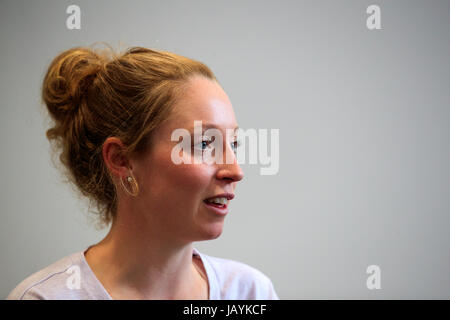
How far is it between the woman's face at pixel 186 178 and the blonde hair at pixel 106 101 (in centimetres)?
4

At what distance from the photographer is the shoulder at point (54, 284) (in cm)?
102

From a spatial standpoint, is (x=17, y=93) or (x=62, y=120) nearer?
(x=62, y=120)

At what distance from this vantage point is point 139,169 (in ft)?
3.44

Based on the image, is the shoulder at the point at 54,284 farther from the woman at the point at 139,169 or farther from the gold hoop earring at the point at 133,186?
the gold hoop earring at the point at 133,186

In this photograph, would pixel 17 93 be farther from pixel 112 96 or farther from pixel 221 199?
pixel 221 199

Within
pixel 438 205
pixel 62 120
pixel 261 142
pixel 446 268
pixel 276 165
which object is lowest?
pixel 446 268

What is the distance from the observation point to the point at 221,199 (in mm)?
1029

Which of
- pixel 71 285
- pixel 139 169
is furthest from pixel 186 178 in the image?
pixel 71 285

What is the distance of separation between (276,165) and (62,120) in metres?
1.06

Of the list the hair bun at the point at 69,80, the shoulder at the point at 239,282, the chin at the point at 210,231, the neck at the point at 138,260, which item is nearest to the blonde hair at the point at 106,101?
the hair bun at the point at 69,80

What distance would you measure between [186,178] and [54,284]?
44 centimetres

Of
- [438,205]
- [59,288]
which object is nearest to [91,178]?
[59,288]

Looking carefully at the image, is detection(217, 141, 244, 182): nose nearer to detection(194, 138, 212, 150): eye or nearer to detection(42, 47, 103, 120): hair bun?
detection(194, 138, 212, 150): eye
